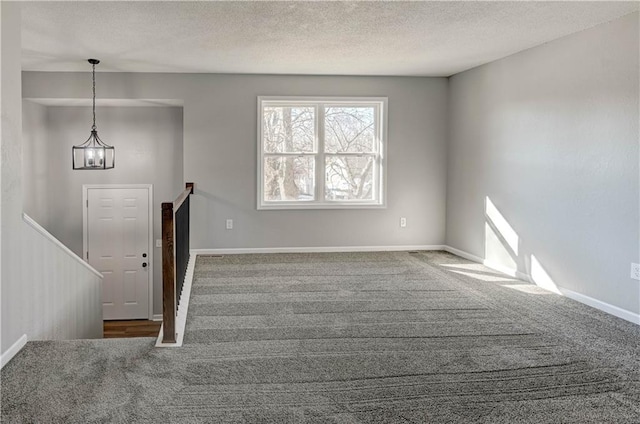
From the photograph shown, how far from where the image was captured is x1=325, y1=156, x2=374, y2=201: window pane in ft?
23.0

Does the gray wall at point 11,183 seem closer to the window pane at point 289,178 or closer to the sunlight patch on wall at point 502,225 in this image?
the window pane at point 289,178

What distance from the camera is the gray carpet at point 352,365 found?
101 inches

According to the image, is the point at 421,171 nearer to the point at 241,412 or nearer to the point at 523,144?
the point at 523,144

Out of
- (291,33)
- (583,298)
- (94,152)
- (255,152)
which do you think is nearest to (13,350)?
(291,33)

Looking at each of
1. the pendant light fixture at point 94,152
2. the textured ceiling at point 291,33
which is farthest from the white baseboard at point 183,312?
the textured ceiling at point 291,33

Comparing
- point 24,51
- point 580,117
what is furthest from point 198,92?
point 580,117

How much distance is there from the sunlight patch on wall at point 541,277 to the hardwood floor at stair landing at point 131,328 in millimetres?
4937

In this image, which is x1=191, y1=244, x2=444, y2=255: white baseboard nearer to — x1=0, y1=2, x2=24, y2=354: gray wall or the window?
the window

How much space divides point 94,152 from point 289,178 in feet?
7.95

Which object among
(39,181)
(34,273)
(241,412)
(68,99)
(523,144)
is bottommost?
(241,412)

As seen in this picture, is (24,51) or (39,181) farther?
(39,181)

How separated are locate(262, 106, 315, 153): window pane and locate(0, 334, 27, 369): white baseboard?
3992 mm

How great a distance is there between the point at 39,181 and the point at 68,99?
4.36ft

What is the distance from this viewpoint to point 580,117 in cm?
450
